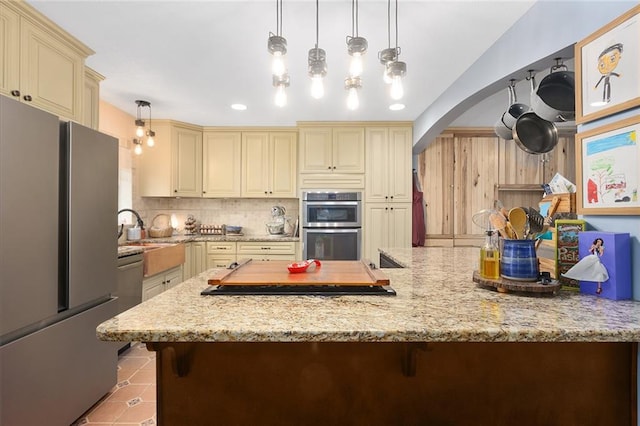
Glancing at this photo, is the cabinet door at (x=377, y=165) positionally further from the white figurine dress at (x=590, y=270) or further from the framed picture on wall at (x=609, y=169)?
the white figurine dress at (x=590, y=270)

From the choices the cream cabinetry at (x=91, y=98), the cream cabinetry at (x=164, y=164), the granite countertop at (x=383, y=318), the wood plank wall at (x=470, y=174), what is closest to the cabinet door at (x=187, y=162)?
the cream cabinetry at (x=164, y=164)

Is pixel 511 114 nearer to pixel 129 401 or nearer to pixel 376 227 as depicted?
pixel 376 227

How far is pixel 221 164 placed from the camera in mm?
4242

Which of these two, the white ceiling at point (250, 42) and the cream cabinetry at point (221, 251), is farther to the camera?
the cream cabinetry at point (221, 251)

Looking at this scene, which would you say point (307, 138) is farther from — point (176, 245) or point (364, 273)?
point (364, 273)

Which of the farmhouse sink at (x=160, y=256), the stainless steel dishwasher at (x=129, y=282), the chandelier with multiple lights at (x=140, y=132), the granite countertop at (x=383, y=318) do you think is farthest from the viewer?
the chandelier with multiple lights at (x=140, y=132)

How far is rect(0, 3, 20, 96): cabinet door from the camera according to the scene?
5.50ft

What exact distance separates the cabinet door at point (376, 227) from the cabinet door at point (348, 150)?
1.76ft

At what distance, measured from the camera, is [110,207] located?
6.66ft

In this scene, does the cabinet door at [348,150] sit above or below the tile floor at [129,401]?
above

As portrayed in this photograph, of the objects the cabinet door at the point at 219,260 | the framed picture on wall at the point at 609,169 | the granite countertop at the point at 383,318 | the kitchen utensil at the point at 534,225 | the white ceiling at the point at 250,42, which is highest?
the white ceiling at the point at 250,42

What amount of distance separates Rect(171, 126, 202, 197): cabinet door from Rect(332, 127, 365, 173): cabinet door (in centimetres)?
183

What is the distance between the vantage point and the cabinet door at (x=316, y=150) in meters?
3.99

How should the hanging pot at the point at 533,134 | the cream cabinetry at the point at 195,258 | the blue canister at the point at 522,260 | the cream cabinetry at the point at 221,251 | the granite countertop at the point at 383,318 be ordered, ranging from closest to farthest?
1. the granite countertop at the point at 383,318
2. the blue canister at the point at 522,260
3. the hanging pot at the point at 533,134
4. the cream cabinetry at the point at 195,258
5. the cream cabinetry at the point at 221,251
